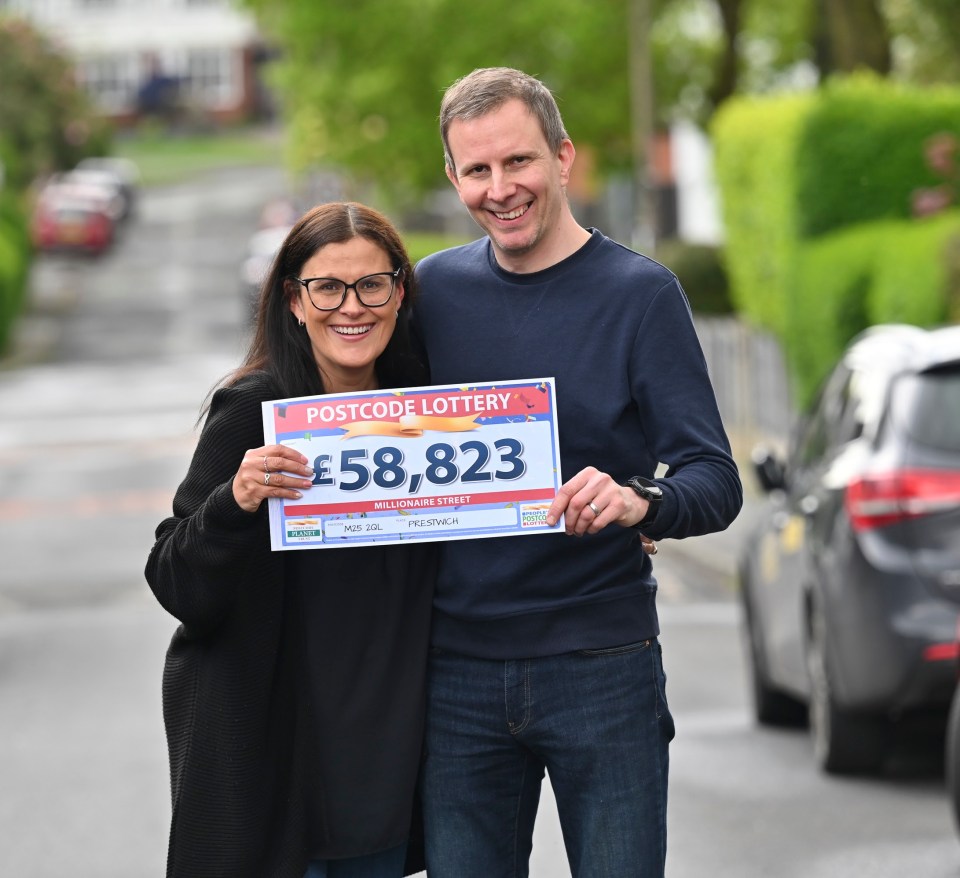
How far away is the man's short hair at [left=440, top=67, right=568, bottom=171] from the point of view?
12.3 ft

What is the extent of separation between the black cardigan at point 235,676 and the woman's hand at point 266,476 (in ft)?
0.13

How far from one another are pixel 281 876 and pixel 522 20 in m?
34.9

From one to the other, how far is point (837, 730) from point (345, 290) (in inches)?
177

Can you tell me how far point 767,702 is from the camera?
922 centimetres

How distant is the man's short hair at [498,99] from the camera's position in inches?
148

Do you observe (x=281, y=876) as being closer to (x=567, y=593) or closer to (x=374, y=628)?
(x=374, y=628)

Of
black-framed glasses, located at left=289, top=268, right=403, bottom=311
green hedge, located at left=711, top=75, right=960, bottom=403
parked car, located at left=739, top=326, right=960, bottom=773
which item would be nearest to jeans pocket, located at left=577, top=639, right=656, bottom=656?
black-framed glasses, located at left=289, top=268, right=403, bottom=311

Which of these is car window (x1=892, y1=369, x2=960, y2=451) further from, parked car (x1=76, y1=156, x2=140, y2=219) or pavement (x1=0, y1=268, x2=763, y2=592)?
parked car (x1=76, y1=156, x2=140, y2=219)

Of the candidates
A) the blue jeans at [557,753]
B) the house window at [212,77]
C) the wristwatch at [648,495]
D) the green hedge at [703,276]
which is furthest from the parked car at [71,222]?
the wristwatch at [648,495]

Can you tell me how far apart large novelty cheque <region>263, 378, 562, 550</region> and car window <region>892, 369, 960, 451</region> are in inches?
160

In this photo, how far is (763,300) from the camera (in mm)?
24109

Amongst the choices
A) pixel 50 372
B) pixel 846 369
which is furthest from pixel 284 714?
pixel 50 372

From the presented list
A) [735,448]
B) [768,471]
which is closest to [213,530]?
[768,471]

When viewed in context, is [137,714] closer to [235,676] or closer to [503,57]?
[235,676]
